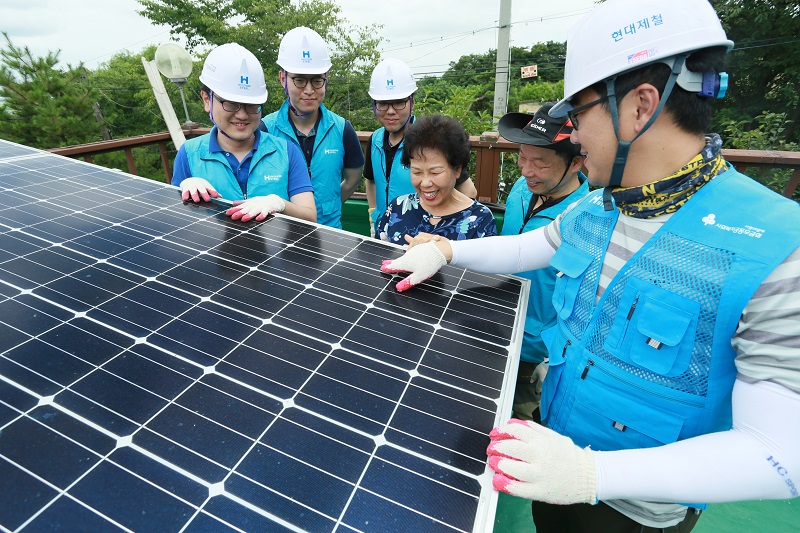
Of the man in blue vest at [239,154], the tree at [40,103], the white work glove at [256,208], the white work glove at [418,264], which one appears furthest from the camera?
the tree at [40,103]

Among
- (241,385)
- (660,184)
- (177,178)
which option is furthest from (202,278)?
(660,184)

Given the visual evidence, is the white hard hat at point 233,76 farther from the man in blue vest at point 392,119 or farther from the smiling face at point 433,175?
the man in blue vest at point 392,119

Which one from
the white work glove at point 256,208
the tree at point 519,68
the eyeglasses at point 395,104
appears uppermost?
the tree at point 519,68

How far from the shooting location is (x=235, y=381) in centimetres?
152

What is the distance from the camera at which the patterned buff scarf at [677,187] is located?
148 centimetres

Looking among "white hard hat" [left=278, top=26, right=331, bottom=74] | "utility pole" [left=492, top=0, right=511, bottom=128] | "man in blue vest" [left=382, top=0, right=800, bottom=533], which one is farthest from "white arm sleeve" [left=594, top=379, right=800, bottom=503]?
"utility pole" [left=492, top=0, right=511, bottom=128]

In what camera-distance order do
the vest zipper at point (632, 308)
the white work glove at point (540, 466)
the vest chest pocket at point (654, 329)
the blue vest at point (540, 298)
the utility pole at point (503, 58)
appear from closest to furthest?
the white work glove at point (540, 466)
the vest chest pocket at point (654, 329)
the vest zipper at point (632, 308)
the blue vest at point (540, 298)
the utility pole at point (503, 58)

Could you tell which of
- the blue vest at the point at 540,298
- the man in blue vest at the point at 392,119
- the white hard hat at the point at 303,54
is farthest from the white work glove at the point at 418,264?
the white hard hat at the point at 303,54

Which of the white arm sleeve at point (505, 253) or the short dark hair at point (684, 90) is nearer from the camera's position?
the short dark hair at point (684, 90)

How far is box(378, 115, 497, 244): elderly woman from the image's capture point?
10.2 feet

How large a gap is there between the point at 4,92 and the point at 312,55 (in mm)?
26131

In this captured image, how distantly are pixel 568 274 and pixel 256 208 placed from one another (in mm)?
2019

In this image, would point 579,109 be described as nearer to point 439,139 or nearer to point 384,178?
point 439,139

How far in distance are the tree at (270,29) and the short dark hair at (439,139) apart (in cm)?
2160
